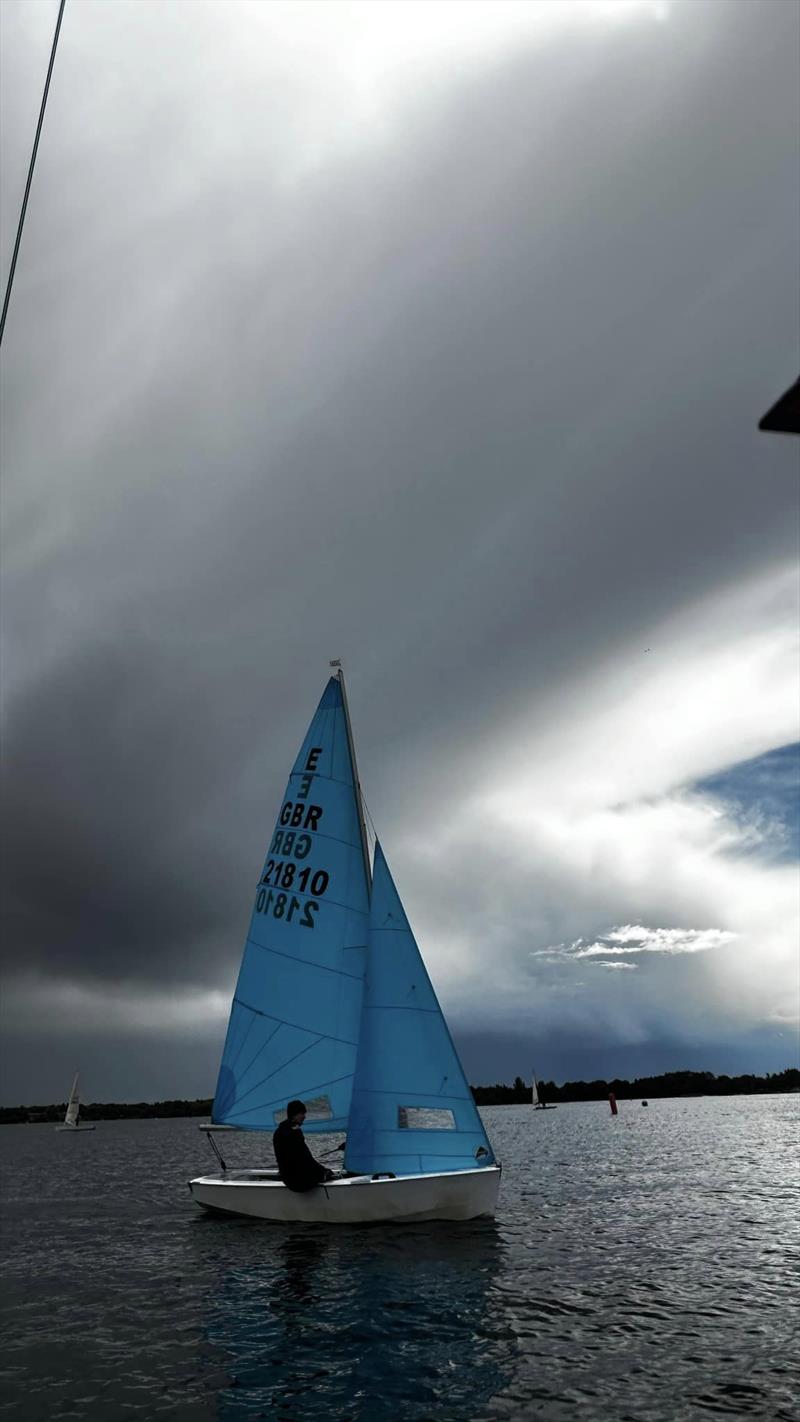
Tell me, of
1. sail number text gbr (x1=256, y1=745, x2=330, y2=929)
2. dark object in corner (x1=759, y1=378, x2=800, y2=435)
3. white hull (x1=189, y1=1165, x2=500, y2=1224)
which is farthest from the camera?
sail number text gbr (x1=256, y1=745, x2=330, y2=929)

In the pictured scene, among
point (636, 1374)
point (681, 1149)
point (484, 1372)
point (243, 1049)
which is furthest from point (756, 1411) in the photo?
point (681, 1149)

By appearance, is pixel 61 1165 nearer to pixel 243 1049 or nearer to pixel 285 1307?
pixel 243 1049

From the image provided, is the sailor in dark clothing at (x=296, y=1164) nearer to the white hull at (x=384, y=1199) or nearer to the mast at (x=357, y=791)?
the white hull at (x=384, y=1199)

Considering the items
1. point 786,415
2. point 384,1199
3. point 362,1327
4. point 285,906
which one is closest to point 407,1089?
point 384,1199

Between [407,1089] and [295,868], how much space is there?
24.5 feet

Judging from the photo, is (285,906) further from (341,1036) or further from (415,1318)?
(415,1318)

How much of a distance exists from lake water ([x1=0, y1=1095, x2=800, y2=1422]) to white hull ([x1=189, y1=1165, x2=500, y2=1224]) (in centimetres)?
76

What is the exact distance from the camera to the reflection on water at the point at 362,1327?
10836 mm

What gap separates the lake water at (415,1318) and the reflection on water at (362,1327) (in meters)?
0.05

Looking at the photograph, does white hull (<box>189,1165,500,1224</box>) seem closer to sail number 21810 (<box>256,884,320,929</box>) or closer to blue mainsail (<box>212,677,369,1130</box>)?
blue mainsail (<box>212,677,369,1130</box>)

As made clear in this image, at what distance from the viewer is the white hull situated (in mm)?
19438

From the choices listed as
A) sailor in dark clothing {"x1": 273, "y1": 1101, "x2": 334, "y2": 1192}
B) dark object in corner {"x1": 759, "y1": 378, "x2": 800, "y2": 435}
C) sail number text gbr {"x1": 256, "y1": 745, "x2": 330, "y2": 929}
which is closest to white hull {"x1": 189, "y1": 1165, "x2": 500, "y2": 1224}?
sailor in dark clothing {"x1": 273, "y1": 1101, "x2": 334, "y2": 1192}

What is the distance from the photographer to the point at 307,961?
24812 millimetres

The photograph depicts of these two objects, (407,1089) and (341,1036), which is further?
(341,1036)
